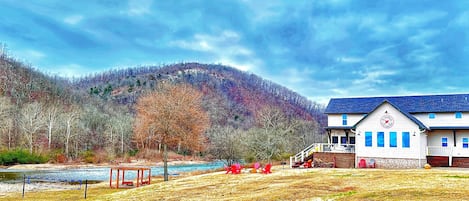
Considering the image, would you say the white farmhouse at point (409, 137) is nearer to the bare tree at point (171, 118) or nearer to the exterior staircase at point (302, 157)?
the exterior staircase at point (302, 157)

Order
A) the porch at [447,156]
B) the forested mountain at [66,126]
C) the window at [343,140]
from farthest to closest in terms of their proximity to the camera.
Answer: the forested mountain at [66,126]
the window at [343,140]
the porch at [447,156]

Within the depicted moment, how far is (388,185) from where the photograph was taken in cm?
1695

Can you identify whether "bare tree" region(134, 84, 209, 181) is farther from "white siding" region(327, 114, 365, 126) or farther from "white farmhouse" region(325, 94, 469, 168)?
"white farmhouse" region(325, 94, 469, 168)

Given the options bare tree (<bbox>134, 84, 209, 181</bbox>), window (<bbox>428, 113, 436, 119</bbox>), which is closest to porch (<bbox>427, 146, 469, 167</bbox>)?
window (<bbox>428, 113, 436, 119</bbox>)

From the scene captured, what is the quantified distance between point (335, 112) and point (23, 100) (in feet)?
287

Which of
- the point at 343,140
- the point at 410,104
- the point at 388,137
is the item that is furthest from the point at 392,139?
the point at 343,140

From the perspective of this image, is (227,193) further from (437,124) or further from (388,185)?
(437,124)

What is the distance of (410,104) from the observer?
114ft

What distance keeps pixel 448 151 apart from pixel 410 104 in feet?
17.5

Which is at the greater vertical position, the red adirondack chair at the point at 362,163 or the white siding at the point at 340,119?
the white siding at the point at 340,119

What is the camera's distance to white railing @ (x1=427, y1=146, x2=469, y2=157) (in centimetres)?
3084

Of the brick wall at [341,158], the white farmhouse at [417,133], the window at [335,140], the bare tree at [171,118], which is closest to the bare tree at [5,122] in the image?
the bare tree at [171,118]

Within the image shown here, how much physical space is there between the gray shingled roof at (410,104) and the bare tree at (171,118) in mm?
12697

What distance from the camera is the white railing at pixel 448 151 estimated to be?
30844 millimetres
